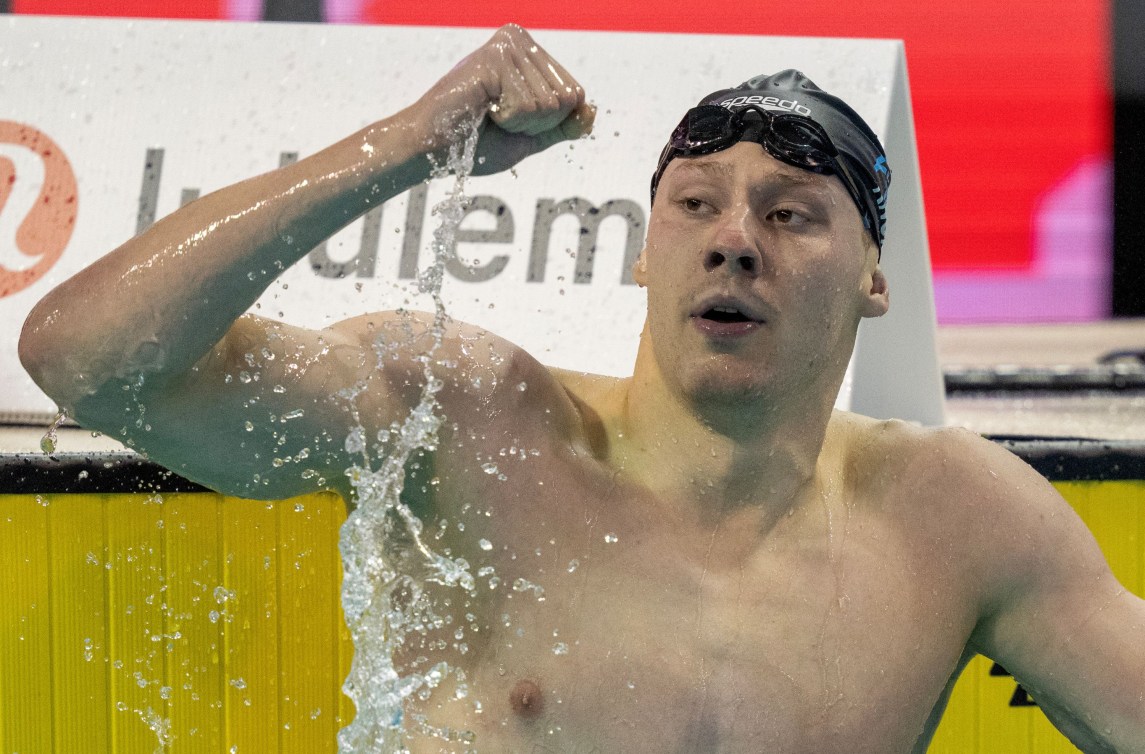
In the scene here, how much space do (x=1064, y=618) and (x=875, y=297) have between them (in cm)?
43

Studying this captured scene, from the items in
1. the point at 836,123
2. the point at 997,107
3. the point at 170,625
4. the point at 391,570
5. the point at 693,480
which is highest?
the point at 997,107

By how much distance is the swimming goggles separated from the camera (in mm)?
1354

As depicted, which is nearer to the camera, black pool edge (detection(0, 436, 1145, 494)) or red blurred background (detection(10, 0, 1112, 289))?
black pool edge (detection(0, 436, 1145, 494))

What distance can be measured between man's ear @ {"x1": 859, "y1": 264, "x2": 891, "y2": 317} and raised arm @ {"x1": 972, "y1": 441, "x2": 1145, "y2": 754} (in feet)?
0.76

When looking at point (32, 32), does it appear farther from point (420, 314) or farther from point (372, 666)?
point (372, 666)

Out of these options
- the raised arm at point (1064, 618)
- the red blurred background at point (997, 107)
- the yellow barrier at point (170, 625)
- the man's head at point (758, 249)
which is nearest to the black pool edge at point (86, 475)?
the yellow barrier at point (170, 625)

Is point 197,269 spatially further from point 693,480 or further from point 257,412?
point 693,480

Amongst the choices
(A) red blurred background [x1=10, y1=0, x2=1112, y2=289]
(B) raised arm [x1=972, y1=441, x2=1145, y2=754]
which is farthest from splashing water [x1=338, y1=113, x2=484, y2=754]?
(A) red blurred background [x1=10, y1=0, x2=1112, y2=289]

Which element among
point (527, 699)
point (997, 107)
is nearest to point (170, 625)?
point (527, 699)

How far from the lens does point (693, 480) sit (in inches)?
55.2

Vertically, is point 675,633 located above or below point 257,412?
below

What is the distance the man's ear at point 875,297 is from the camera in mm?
1456

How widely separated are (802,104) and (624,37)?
0.97 meters

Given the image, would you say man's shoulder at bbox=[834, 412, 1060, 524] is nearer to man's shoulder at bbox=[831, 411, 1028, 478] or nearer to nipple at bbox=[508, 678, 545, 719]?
man's shoulder at bbox=[831, 411, 1028, 478]
